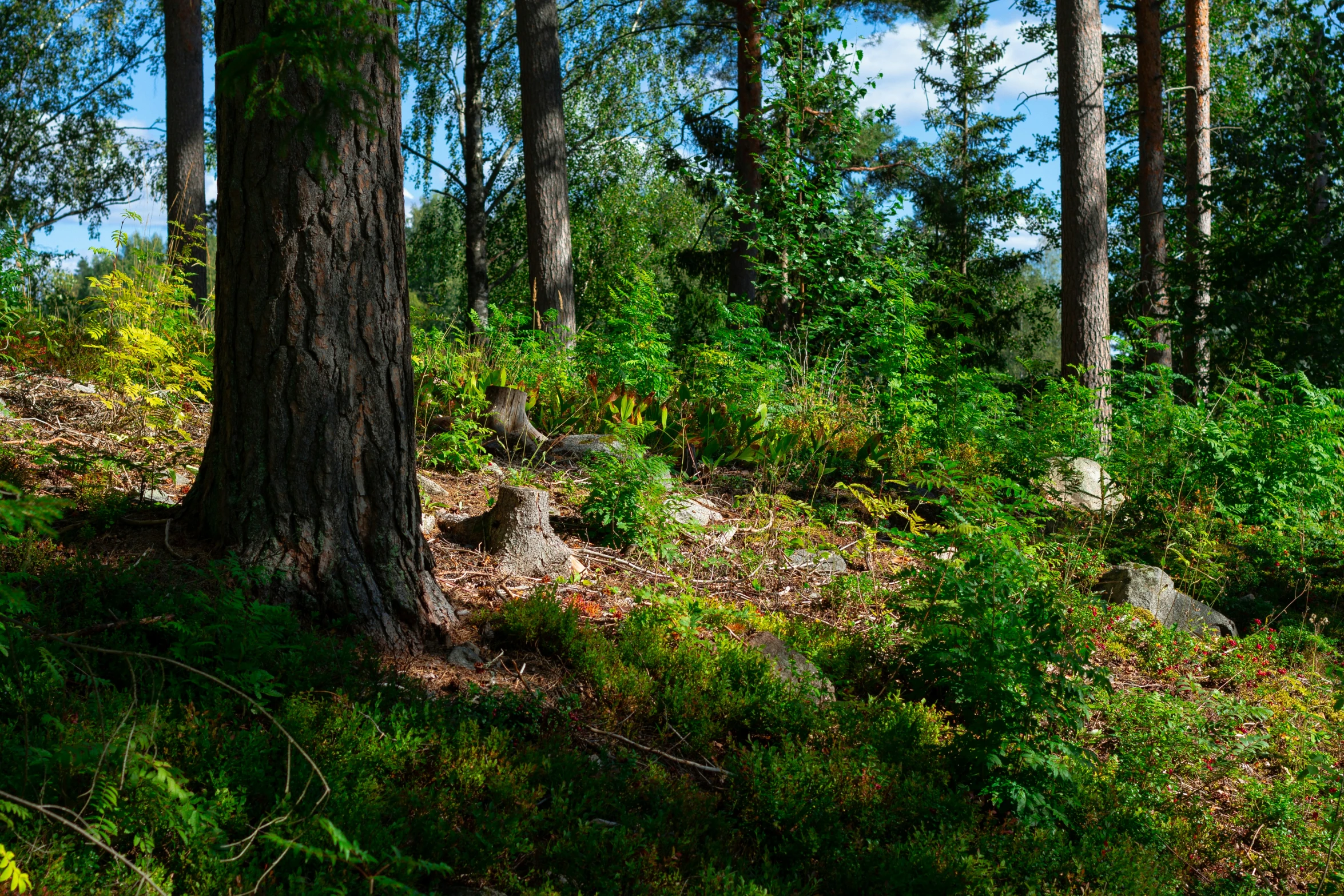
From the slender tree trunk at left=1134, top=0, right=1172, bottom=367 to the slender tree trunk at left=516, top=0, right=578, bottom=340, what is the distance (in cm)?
725

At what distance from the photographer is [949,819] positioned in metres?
2.84

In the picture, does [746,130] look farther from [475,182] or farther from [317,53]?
[317,53]

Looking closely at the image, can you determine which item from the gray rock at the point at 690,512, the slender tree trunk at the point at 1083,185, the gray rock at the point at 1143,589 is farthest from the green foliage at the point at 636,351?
the slender tree trunk at the point at 1083,185

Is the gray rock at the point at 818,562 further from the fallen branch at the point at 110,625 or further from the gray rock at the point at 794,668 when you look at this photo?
the fallen branch at the point at 110,625

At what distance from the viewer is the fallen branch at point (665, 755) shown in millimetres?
3029

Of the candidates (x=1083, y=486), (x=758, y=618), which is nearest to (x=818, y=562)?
(x=758, y=618)

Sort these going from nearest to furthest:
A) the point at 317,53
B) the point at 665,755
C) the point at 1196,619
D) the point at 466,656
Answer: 1. the point at 317,53
2. the point at 665,755
3. the point at 466,656
4. the point at 1196,619

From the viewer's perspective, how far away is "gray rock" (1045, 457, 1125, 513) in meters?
6.05

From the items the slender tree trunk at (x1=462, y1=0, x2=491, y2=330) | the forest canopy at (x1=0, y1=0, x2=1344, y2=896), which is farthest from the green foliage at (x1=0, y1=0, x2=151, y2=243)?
the forest canopy at (x1=0, y1=0, x2=1344, y2=896)

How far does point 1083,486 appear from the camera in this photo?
23.3 ft

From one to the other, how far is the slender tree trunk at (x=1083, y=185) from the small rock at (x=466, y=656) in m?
7.17

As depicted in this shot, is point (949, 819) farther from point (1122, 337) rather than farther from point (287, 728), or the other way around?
point (1122, 337)

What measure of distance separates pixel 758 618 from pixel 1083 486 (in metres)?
4.13

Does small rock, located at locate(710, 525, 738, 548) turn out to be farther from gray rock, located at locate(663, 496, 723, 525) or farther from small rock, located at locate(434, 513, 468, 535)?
small rock, located at locate(434, 513, 468, 535)
